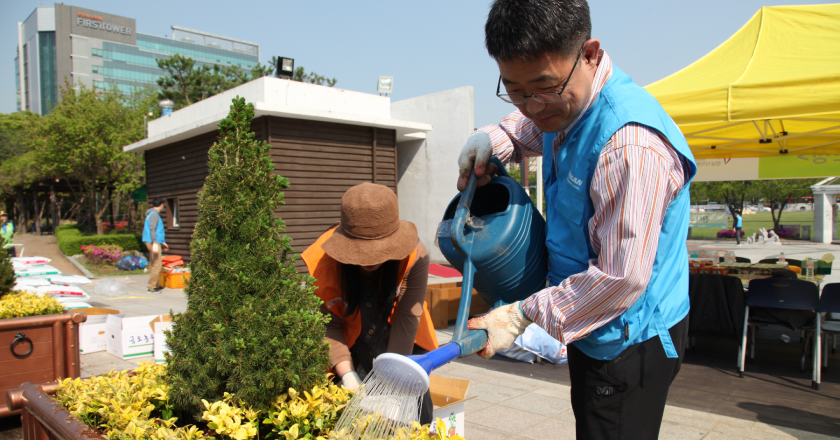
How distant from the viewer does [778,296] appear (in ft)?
14.3

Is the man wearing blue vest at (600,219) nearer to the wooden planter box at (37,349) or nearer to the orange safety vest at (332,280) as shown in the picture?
the orange safety vest at (332,280)

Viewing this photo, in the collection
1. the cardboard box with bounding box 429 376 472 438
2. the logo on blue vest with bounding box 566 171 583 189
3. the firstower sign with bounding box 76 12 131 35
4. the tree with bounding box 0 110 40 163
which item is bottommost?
the cardboard box with bounding box 429 376 472 438

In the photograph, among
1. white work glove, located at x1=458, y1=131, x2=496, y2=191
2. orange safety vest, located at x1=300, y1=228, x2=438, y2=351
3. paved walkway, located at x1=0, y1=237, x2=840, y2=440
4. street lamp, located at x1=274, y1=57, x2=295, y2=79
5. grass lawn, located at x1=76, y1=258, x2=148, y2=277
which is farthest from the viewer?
grass lawn, located at x1=76, y1=258, x2=148, y2=277

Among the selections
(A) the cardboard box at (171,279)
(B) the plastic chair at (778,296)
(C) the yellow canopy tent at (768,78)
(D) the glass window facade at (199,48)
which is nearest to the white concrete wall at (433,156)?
(A) the cardboard box at (171,279)

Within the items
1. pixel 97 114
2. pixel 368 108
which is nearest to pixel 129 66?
pixel 97 114

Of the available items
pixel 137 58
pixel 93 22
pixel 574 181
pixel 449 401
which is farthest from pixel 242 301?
pixel 93 22

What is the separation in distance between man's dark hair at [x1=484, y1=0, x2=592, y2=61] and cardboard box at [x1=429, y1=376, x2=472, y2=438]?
59.9 inches

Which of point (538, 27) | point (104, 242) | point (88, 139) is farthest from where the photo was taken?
point (88, 139)

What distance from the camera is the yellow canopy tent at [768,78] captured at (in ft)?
11.6

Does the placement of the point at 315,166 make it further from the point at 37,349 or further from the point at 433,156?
the point at 37,349

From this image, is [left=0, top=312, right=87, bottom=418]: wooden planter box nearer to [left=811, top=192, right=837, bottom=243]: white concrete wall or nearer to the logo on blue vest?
the logo on blue vest

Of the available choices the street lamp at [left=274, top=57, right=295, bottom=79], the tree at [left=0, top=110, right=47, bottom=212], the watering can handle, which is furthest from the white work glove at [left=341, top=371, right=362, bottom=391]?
the tree at [left=0, top=110, right=47, bottom=212]

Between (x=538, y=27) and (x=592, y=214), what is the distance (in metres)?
0.46

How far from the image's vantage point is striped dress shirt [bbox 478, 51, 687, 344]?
1.03m
